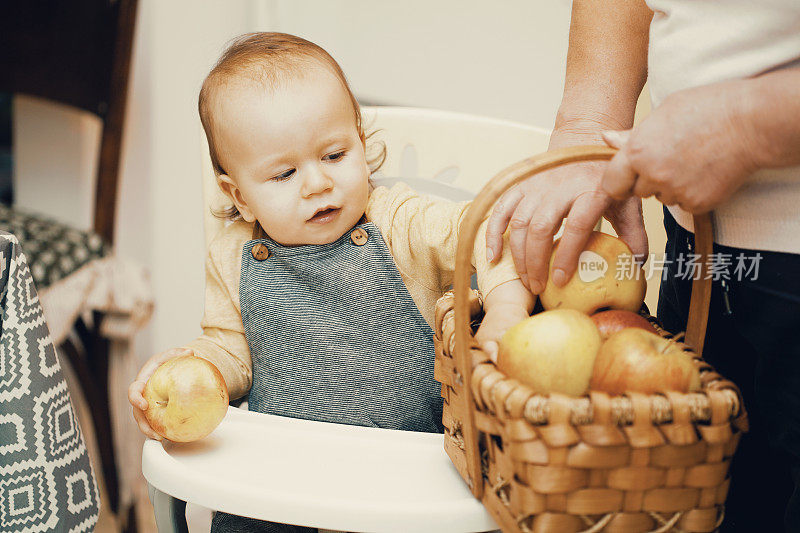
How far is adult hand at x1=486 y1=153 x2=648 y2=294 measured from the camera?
65 cm

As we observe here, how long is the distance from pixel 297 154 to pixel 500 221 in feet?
0.90

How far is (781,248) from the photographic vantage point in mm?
560

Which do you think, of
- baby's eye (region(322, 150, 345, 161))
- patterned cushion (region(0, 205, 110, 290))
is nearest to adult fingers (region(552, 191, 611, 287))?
baby's eye (region(322, 150, 345, 161))

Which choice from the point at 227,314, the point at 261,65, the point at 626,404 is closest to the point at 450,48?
the point at 261,65

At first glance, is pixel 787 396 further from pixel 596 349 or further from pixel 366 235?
pixel 366 235

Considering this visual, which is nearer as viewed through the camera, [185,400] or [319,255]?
[185,400]

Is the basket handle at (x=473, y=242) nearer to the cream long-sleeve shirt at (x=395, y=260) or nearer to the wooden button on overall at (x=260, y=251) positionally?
the cream long-sleeve shirt at (x=395, y=260)

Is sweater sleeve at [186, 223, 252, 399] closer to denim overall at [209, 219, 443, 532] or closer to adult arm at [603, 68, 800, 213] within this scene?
denim overall at [209, 219, 443, 532]

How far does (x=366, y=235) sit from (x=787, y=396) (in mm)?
518

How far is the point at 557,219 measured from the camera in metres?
0.66

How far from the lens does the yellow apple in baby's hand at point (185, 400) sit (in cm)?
69

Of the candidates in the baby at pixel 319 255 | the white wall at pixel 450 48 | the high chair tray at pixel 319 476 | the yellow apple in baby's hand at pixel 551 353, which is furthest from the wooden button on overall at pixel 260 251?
the white wall at pixel 450 48

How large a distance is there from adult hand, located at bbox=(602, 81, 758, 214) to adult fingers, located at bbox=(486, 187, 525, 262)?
6.7 inches

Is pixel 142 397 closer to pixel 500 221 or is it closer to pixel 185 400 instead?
pixel 185 400
